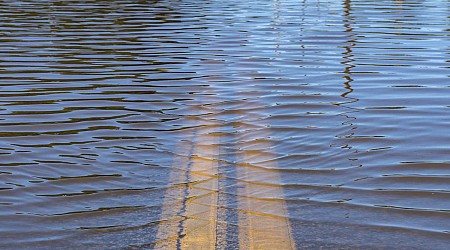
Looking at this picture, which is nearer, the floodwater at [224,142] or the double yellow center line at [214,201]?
the double yellow center line at [214,201]

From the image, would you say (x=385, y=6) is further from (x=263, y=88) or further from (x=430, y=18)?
(x=263, y=88)

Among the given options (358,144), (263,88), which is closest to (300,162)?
(358,144)

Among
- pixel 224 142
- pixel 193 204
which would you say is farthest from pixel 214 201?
pixel 224 142

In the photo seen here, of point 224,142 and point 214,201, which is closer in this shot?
point 214,201

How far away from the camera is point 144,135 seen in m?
6.39

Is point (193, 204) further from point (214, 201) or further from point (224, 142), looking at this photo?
point (224, 142)

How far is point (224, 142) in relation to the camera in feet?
20.3

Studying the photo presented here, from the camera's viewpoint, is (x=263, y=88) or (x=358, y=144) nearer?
(x=358, y=144)

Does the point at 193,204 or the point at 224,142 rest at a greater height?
the point at 193,204

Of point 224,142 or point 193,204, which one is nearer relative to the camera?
point 193,204

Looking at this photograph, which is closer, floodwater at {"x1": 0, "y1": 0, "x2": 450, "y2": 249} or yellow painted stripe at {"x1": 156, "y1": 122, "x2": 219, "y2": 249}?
yellow painted stripe at {"x1": 156, "y1": 122, "x2": 219, "y2": 249}

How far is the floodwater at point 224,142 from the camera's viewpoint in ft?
14.3

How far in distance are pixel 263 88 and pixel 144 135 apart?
7.46 ft

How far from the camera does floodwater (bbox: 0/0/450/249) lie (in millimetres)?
4348
